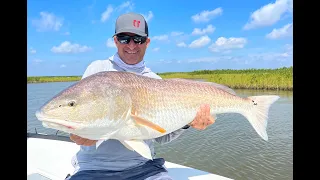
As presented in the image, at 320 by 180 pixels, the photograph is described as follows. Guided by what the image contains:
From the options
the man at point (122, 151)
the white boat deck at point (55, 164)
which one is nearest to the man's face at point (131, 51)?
the man at point (122, 151)

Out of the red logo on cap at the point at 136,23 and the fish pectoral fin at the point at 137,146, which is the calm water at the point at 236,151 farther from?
the fish pectoral fin at the point at 137,146

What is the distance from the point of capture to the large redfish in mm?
1927

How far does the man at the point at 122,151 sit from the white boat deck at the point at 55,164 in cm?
108

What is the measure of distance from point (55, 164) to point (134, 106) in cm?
259

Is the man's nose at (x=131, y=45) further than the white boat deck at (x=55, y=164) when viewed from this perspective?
No

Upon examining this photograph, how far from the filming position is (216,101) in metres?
2.44

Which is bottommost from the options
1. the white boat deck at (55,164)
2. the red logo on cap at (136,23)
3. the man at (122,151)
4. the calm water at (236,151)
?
the calm water at (236,151)

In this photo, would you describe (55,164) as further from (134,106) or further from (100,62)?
(134,106)

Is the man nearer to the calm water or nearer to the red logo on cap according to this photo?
the red logo on cap

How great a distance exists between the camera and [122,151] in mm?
2643

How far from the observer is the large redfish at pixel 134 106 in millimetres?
1927
